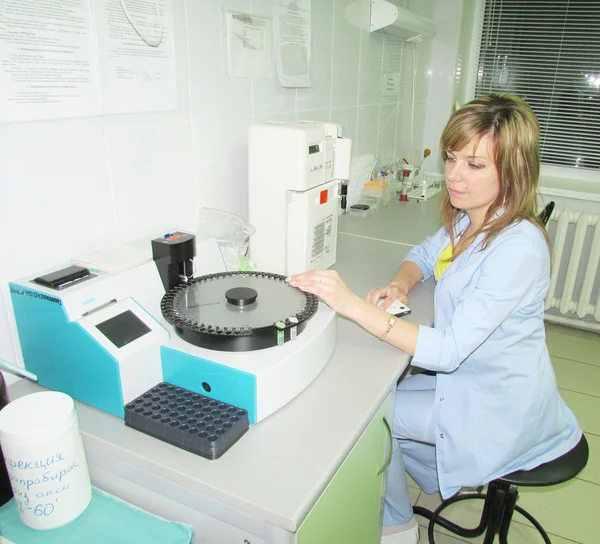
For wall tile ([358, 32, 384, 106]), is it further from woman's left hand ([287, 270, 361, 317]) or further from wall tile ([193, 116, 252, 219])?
woman's left hand ([287, 270, 361, 317])

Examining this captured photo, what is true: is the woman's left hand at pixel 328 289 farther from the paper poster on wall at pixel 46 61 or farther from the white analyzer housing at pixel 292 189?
the paper poster on wall at pixel 46 61

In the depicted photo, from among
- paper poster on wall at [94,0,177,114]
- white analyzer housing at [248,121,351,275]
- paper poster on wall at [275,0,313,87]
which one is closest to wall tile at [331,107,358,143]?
paper poster on wall at [275,0,313,87]

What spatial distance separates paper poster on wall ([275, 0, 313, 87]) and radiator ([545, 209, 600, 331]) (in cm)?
199

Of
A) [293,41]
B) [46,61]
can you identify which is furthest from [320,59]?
[46,61]

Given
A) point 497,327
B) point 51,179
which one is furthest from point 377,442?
point 51,179

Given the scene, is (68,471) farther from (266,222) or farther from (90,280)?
(266,222)

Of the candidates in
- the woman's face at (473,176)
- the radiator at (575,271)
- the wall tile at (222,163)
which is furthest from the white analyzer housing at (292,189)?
the radiator at (575,271)

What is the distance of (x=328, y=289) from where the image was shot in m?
1.14

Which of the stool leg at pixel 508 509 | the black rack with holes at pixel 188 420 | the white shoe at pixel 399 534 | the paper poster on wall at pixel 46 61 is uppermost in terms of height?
the paper poster on wall at pixel 46 61

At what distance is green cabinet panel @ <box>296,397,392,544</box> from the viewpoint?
2.87 ft

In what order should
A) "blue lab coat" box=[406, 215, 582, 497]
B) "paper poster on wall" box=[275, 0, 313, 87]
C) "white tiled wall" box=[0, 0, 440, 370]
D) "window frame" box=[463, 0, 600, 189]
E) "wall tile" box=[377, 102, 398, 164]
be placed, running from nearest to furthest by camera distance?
"white tiled wall" box=[0, 0, 440, 370], "blue lab coat" box=[406, 215, 582, 497], "paper poster on wall" box=[275, 0, 313, 87], "wall tile" box=[377, 102, 398, 164], "window frame" box=[463, 0, 600, 189]

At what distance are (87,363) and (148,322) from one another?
0.13 meters

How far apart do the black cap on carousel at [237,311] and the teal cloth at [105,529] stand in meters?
0.31

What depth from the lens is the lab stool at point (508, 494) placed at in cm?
123
